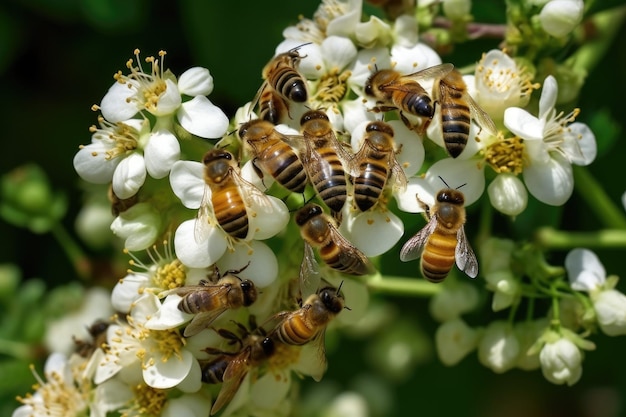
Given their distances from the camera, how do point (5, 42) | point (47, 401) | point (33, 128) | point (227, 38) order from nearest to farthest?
1. point (47, 401)
2. point (227, 38)
3. point (5, 42)
4. point (33, 128)

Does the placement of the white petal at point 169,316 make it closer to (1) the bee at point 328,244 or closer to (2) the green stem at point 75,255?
(1) the bee at point 328,244

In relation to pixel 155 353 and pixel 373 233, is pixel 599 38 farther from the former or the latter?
pixel 155 353

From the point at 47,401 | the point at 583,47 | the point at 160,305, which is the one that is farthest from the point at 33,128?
the point at 583,47

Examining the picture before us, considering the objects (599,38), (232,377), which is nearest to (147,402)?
(232,377)

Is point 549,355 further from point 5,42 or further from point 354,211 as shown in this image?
point 5,42

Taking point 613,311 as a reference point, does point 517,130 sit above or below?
above

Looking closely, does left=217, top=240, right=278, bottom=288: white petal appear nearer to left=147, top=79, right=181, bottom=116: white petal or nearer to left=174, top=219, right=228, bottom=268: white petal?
left=174, top=219, right=228, bottom=268: white petal

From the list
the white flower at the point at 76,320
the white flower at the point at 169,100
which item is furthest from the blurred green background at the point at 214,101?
the white flower at the point at 169,100
